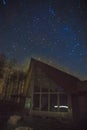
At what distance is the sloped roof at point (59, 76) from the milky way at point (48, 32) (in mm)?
229

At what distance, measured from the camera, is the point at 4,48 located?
7.11 m

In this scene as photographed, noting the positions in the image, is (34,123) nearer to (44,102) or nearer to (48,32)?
(44,102)

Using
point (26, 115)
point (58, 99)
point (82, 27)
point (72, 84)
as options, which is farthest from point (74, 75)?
point (26, 115)

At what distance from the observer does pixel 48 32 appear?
22.1ft

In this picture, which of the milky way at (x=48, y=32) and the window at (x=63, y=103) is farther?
the window at (x=63, y=103)

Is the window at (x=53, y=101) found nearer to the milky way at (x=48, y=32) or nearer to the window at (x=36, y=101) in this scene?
the window at (x=36, y=101)

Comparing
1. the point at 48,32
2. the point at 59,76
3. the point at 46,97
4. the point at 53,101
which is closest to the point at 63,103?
the point at 53,101

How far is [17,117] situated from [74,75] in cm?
198

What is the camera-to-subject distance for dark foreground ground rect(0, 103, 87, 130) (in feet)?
19.5

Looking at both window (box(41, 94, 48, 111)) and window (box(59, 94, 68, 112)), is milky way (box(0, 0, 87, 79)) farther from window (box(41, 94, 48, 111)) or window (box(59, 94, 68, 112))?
window (box(41, 94, 48, 111))

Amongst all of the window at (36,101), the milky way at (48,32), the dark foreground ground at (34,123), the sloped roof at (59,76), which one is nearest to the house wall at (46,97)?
the window at (36,101)

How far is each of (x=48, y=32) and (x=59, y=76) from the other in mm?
1434

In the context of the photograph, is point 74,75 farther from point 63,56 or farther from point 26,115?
point 26,115

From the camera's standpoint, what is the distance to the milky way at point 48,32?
253 inches
